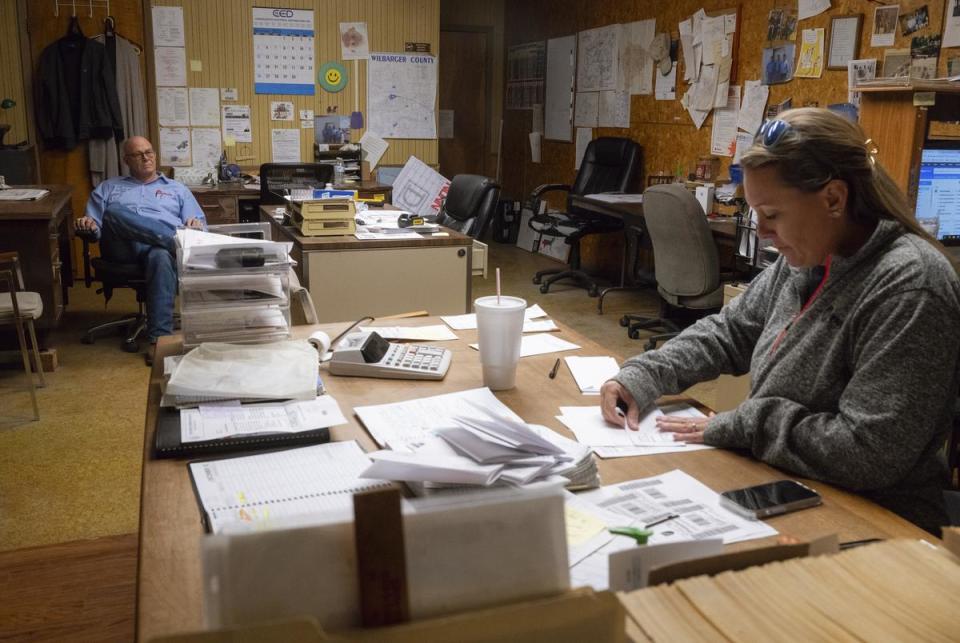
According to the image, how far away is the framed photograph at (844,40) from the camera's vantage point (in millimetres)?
4504

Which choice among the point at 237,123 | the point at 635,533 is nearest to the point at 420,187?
the point at 237,123

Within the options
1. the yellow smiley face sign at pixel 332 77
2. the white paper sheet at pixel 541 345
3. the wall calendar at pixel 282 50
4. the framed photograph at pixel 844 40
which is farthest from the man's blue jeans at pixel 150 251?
the framed photograph at pixel 844 40

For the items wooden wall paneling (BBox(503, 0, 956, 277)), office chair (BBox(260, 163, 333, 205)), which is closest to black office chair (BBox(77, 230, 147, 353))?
office chair (BBox(260, 163, 333, 205))

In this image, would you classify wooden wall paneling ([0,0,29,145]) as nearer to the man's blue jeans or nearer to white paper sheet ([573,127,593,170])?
the man's blue jeans

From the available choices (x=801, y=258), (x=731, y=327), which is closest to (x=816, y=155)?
(x=801, y=258)

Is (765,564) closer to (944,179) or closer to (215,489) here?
(215,489)

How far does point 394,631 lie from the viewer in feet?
1.97

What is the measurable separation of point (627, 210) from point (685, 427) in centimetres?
389

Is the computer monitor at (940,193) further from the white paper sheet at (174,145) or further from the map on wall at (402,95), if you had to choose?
the white paper sheet at (174,145)

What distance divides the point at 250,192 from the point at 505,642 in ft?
18.4

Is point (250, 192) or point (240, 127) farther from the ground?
point (240, 127)

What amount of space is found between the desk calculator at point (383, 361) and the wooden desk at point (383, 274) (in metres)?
1.91

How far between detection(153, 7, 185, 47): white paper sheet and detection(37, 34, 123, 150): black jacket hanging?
0.42 m

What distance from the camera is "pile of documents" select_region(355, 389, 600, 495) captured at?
1.16 m
